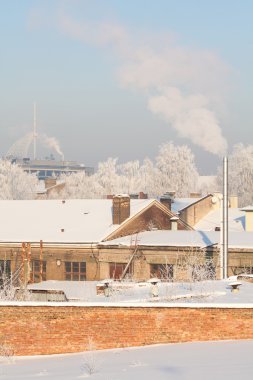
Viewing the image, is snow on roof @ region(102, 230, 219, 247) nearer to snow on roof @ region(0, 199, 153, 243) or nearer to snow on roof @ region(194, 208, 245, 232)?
snow on roof @ region(0, 199, 153, 243)

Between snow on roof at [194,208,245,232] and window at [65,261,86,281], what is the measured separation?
37.6 ft

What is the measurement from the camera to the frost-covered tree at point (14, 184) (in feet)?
334

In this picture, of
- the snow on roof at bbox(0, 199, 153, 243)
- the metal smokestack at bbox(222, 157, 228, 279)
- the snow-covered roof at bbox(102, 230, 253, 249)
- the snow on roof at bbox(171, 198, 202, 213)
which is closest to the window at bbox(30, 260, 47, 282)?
the snow on roof at bbox(0, 199, 153, 243)

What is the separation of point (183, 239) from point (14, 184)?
243 ft

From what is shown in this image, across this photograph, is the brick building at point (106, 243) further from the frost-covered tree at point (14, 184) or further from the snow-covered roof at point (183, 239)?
the frost-covered tree at point (14, 184)

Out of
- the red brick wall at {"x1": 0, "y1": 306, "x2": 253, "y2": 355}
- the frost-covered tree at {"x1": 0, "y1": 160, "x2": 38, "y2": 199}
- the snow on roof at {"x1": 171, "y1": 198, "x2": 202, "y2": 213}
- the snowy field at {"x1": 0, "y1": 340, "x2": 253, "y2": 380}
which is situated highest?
the frost-covered tree at {"x1": 0, "y1": 160, "x2": 38, "y2": 199}

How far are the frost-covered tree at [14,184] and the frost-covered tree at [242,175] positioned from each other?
30225mm

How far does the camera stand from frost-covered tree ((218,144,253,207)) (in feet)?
302

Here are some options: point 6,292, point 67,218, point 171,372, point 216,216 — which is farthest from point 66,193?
point 171,372

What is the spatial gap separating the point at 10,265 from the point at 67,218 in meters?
4.97

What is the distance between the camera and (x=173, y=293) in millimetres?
22719

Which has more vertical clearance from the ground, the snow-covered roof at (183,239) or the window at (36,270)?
the snow-covered roof at (183,239)

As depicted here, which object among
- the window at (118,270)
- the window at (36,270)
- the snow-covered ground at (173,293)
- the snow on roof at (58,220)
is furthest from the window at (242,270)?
the window at (36,270)

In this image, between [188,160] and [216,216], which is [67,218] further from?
[188,160]
